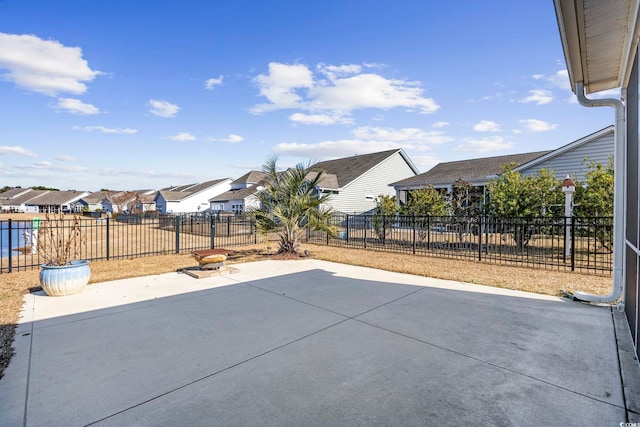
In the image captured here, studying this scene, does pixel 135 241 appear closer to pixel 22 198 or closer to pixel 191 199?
pixel 191 199

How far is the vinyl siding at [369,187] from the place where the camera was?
77.6ft

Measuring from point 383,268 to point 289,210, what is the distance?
153 inches

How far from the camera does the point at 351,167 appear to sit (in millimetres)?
27188

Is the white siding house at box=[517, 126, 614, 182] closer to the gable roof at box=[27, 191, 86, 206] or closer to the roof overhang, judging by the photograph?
the roof overhang

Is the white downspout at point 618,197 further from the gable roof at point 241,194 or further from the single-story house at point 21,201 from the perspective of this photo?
the single-story house at point 21,201

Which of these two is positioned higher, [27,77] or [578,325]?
[27,77]

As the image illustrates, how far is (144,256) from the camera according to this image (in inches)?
416

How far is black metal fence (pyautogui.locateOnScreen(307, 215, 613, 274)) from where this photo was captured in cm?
Result: 833

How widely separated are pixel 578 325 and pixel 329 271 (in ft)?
16.8

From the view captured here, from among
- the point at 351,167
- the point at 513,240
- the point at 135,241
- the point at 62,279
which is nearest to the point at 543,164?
the point at 513,240

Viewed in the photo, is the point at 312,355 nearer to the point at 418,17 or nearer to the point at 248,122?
the point at 418,17

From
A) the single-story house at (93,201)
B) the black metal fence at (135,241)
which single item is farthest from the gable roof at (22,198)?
the black metal fence at (135,241)

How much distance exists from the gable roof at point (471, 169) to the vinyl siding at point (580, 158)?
2.57m

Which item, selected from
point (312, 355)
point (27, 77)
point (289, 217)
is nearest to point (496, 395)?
point (312, 355)
